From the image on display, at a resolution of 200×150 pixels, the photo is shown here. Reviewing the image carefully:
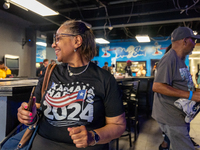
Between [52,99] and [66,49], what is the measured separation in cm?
39

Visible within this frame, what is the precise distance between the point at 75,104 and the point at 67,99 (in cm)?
6

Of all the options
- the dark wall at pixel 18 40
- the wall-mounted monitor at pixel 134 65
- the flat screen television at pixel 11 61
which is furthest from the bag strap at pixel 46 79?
the wall-mounted monitor at pixel 134 65

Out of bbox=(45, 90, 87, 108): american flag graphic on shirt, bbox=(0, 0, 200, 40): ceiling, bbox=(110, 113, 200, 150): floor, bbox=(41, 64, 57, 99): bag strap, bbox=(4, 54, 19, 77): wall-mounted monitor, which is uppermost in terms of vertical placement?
bbox=(0, 0, 200, 40): ceiling

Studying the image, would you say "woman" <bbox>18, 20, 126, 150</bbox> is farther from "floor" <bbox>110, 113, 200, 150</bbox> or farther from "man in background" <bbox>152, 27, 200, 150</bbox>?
"floor" <bbox>110, 113, 200, 150</bbox>

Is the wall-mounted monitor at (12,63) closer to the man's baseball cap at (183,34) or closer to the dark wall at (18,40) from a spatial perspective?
the dark wall at (18,40)

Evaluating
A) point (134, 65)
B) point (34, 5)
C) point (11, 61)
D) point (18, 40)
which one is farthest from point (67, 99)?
point (134, 65)

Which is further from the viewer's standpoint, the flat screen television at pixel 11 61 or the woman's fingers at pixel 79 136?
the flat screen television at pixel 11 61

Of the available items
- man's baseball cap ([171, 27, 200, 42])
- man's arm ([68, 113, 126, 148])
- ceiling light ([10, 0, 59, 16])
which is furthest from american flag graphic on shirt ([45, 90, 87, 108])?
ceiling light ([10, 0, 59, 16])

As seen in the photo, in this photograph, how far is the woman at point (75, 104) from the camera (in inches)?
39.7

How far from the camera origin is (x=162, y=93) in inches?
60.1

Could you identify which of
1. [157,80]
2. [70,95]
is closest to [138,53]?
[157,80]

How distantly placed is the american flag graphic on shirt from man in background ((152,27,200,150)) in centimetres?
87

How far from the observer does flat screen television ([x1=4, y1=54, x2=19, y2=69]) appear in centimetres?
680

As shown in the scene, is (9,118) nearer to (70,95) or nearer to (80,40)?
(70,95)
